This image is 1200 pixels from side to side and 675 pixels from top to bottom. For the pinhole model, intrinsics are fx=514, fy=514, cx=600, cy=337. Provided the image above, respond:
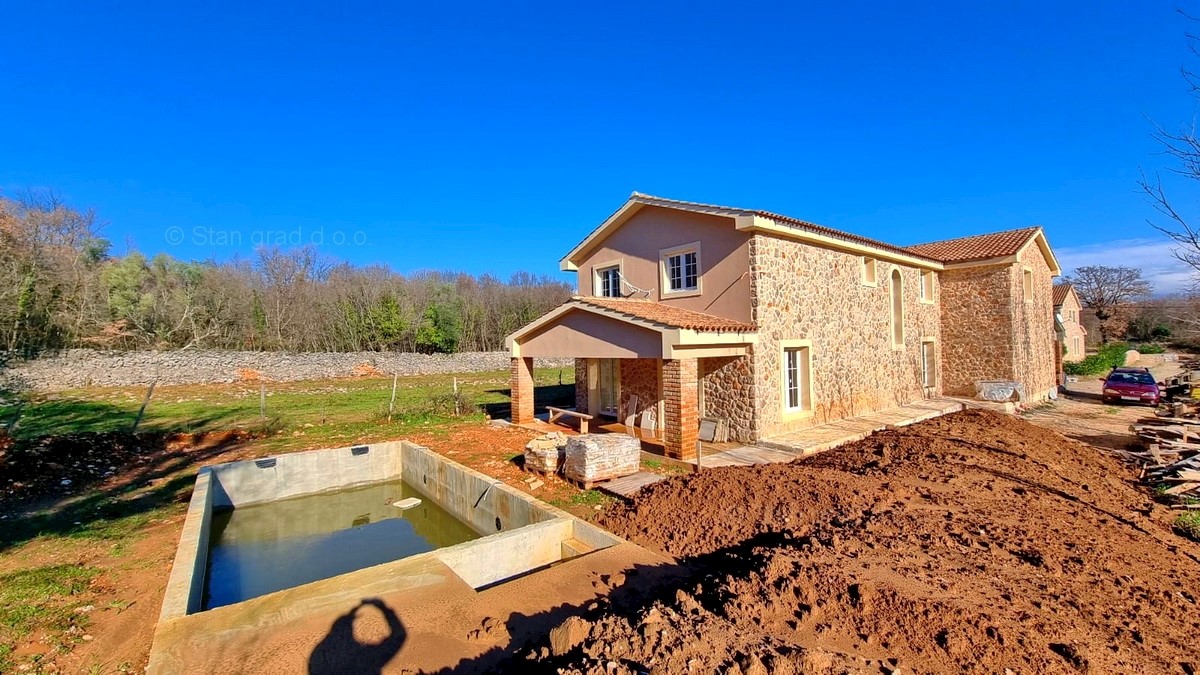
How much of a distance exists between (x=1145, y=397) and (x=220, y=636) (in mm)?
27572

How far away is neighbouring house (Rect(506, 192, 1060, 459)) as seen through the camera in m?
12.0

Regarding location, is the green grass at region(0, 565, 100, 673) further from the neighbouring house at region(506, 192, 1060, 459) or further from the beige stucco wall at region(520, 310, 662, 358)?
the beige stucco wall at region(520, 310, 662, 358)

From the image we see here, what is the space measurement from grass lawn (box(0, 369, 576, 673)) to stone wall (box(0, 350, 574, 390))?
2.07 metres

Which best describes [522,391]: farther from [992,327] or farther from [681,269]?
[992,327]

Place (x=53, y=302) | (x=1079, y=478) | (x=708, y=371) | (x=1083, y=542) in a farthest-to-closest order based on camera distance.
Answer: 1. (x=53, y=302)
2. (x=708, y=371)
3. (x=1079, y=478)
4. (x=1083, y=542)

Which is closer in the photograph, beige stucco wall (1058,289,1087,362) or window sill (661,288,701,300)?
window sill (661,288,701,300)

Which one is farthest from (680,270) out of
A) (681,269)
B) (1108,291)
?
(1108,291)

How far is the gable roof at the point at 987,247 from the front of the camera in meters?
18.0

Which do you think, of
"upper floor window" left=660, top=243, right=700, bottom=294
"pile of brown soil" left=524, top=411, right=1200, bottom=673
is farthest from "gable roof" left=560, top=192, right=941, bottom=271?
"pile of brown soil" left=524, top=411, right=1200, bottom=673

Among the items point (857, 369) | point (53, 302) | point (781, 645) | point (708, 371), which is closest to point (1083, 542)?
point (781, 645)

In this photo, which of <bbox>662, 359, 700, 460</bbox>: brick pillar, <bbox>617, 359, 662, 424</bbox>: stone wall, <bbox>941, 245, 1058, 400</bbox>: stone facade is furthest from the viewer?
<bbox>941, 245, 1058, 400</bbox>: stone facade

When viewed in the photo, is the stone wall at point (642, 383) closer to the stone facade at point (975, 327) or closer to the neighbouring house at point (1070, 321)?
the stone facade at point (975, 327)

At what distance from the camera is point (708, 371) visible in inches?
520

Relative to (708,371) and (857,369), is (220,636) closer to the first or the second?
(708,371)
